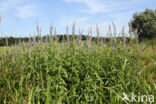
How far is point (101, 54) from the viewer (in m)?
4.41

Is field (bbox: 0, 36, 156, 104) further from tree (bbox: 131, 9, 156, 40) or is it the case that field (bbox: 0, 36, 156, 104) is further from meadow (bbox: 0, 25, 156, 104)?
tree (bbox: 131, 9, 156, 40)

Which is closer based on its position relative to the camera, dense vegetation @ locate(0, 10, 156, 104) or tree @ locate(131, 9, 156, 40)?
dense vegetation @ locate(0, 10, 156, 104)

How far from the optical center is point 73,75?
3912 millimetres

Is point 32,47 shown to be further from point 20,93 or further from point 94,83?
point 94,83

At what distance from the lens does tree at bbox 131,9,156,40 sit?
26586 mm

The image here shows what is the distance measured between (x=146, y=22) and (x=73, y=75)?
26.2 m

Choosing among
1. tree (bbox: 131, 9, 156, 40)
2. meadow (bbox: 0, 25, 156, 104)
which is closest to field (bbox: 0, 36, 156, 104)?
meadow (bbox: 0, 25, 156, 104)

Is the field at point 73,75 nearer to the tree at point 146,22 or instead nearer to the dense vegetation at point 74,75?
the dense vegetation at point 74,75

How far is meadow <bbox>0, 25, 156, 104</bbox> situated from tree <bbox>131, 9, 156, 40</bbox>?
23615 mm

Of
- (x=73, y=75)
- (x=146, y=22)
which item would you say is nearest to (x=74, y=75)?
(x=73, y=75)

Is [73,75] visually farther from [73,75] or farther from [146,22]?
[146,22]

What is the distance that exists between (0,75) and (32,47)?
3.13 ft

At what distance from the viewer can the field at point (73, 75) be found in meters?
3.51

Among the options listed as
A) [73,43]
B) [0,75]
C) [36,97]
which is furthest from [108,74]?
[0,75]
